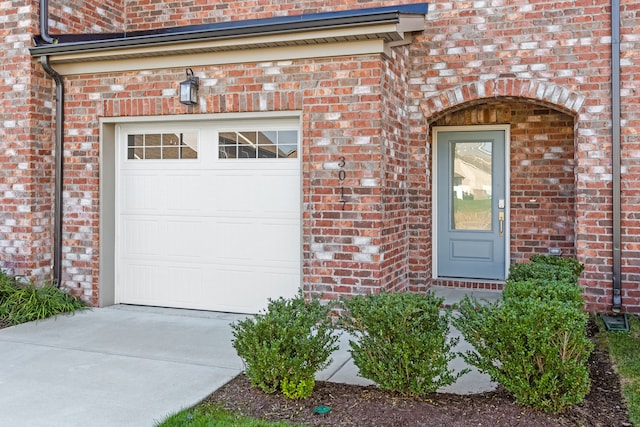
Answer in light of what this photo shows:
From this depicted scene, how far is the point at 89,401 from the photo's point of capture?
4168 millimetres

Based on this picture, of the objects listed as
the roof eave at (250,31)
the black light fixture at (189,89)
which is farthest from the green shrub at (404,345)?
the black light fixture at (189,89)

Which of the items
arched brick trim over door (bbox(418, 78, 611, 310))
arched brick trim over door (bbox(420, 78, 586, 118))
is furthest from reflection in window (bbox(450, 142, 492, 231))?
arched brick trim over door (bbox(418, 78, 611, 310))

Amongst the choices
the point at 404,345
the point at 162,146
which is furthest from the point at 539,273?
the point at 162,146

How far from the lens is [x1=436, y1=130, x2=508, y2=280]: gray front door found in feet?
26.8

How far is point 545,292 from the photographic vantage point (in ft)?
14.6

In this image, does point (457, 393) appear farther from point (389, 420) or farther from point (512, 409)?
point (389, 420)

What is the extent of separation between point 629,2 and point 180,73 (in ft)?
17.0

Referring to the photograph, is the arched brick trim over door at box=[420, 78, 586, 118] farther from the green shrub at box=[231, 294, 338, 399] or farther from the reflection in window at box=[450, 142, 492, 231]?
Result: the green shrub at box=[231, 294, 338, 399]

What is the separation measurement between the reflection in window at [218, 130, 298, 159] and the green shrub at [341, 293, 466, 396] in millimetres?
3086

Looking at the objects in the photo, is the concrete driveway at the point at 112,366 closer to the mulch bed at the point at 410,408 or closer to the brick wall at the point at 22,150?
the mulch bed at the point at 410,408

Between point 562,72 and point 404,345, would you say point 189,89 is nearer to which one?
point 404,345

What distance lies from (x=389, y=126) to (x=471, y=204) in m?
2.39

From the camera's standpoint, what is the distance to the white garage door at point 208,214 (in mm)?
6824

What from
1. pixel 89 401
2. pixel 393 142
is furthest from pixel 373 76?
pixel 89 401
